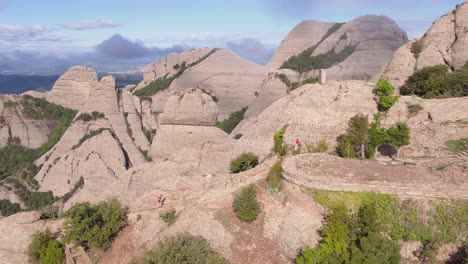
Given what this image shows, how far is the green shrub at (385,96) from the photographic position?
17.3 meters

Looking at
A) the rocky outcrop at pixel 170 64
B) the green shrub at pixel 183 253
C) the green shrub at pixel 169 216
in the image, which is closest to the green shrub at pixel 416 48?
the green shrub at pixel 169 216

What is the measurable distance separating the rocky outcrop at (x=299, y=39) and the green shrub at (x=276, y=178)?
47733 mm

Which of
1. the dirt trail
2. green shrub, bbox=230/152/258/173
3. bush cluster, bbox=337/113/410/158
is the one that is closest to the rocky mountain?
the dirt trail

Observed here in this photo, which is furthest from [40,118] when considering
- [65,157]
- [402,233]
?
[402,233]

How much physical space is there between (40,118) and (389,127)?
4476cm

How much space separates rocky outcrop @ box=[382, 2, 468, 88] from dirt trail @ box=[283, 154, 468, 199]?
30.9 ft

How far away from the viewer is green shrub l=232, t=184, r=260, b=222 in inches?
516

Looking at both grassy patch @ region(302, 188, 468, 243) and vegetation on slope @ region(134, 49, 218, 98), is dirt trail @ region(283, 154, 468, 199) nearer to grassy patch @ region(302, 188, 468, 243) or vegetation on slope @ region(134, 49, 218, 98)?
grassy patch @ region(302, 188, 468, 243)

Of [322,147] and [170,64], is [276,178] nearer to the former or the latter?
[322,147]

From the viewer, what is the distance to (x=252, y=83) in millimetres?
53312

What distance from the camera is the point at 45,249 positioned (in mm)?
13602

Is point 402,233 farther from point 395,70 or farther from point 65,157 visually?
point 65,157

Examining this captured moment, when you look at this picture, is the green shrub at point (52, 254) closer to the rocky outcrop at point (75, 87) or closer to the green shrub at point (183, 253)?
the green shrub at point (183, 253)

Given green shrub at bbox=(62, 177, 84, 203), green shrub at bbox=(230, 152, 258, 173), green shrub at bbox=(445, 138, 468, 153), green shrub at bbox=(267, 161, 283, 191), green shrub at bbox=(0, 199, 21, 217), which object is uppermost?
green shrub at bbox=(445, 138, 468, 153)
